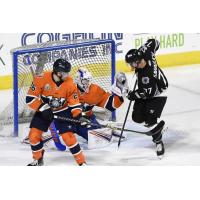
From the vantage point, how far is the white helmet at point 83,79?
12.6ft

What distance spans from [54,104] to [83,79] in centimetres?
25

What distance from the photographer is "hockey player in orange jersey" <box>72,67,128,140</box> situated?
3.84 metres

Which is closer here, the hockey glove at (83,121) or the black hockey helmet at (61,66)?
the black hockey helmet at (61,66)

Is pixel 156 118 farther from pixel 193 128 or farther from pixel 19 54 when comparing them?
pixel 19 54

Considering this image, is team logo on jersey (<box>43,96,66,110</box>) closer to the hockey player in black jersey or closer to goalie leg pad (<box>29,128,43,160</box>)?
goalie leg pad (<box>29,128,43,160</box>)

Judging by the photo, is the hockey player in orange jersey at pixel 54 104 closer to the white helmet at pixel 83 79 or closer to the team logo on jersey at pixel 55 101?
the team logo on jersey at pixel 55 101

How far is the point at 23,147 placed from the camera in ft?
12.6

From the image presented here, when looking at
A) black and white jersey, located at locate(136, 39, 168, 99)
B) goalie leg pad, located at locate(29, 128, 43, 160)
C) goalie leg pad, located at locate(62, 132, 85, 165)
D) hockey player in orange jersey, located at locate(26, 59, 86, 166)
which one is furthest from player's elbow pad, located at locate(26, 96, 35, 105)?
black and white jersey, located at locate(136, 39, 168, 99)

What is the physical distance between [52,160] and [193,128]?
2.79 ft

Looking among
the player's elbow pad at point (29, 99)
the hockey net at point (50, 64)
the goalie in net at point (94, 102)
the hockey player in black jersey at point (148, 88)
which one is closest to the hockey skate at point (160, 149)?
the hockey player in black jersey at point (148, 88)

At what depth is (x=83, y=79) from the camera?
3.86 metres

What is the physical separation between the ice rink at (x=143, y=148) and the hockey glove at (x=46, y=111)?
0.20m

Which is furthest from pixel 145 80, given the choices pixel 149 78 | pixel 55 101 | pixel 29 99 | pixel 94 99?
pixel 29 99

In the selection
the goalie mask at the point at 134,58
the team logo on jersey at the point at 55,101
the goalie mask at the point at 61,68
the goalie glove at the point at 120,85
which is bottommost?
the team logo on jersey at the point at 55,101
